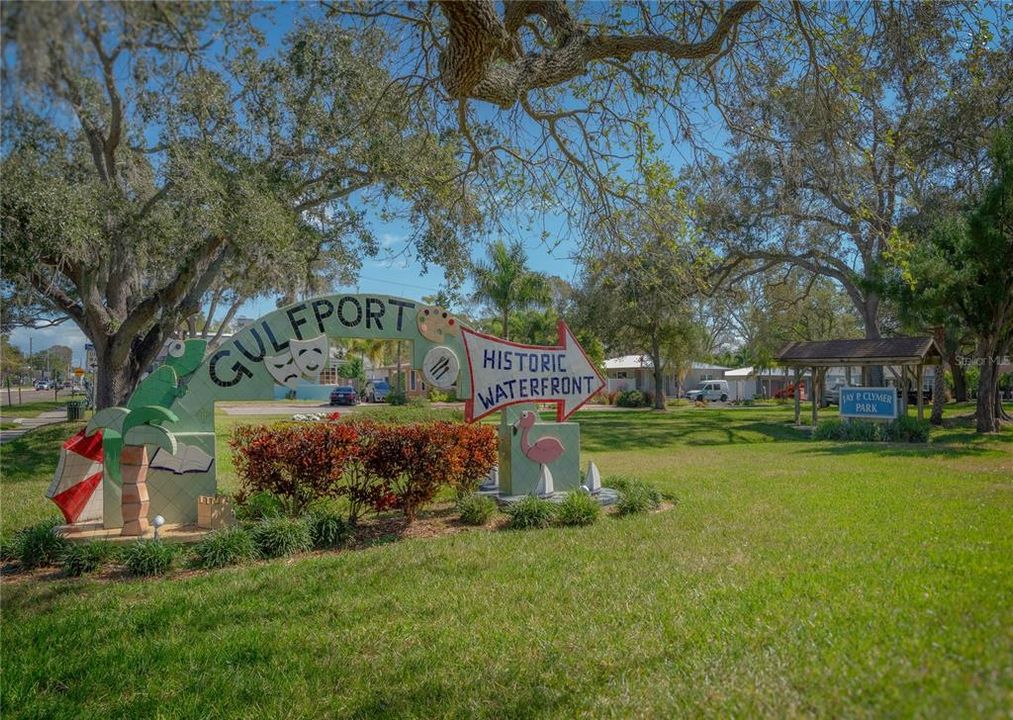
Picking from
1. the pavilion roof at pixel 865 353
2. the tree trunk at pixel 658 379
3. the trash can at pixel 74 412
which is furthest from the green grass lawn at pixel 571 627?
the tree trunk at pixel 658 379

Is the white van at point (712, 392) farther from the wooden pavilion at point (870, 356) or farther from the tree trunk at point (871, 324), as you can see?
the wooden pavilion at point (870, 356)

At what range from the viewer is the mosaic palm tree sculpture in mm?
7477

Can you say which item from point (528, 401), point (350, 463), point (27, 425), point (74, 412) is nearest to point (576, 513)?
point (528, 401)

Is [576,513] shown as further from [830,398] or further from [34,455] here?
[830,398]

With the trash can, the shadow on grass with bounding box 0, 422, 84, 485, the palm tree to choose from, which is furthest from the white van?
the shadow on grass with bounding box 0, 422, 84, 485

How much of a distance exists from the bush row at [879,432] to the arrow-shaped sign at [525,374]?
37.2ft

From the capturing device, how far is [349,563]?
251 inches

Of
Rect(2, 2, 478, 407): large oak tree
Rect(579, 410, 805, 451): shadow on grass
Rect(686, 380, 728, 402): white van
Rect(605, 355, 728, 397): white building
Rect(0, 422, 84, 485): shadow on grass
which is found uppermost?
Rect(2, 2, 478, 407): large oak tree

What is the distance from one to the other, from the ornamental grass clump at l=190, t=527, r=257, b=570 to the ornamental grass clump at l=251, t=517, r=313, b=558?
12 centimetres

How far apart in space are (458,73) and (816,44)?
3.34m

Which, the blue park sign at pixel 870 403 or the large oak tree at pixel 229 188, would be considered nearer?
the large oak tree at pixel 229 188

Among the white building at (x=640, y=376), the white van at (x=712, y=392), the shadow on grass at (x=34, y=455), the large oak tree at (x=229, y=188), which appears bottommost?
the shadow on grass at (x=34, y=455)

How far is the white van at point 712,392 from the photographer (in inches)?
1890

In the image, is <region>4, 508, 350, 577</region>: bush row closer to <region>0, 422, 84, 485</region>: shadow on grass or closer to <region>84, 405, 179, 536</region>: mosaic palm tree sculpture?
<region>84, 405, 179, 536</region>: mosaic palm tree sculpture
